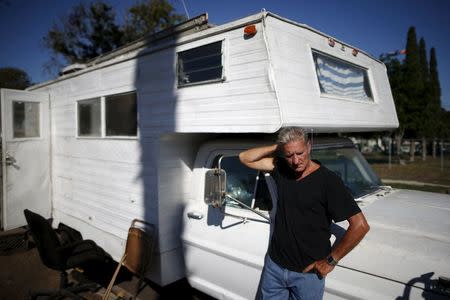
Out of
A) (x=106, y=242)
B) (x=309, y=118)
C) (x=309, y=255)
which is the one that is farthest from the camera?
(x=106, y=242)

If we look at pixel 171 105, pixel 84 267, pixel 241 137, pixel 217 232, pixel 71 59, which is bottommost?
pixel 84 267

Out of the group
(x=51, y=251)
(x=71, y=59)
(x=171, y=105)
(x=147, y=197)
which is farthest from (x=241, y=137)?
(x=71, y=59)

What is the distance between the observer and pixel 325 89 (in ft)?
10.3

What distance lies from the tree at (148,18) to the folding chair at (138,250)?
2141 centimetres

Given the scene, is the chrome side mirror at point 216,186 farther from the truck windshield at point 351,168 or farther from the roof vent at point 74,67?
the roof vent at point 74,67

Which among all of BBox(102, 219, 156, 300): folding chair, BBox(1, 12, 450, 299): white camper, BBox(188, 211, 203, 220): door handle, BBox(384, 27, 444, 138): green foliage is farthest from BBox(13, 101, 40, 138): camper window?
BBox(384, 27, 444, 138): green foliage

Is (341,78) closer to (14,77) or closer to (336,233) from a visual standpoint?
(336,233)

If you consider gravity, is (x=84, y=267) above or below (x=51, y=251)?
below

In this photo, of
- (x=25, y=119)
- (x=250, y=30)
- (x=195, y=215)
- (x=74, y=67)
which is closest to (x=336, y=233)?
(x=195, y=215)

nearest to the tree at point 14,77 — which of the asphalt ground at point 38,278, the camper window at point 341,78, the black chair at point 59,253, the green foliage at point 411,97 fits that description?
the asphalt ground at point 38,278

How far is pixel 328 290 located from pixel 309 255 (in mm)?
357

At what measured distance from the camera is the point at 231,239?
2955 millimetres

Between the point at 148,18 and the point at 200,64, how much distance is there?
73.4 ft

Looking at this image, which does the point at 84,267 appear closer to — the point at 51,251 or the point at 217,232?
the point at 51,251
